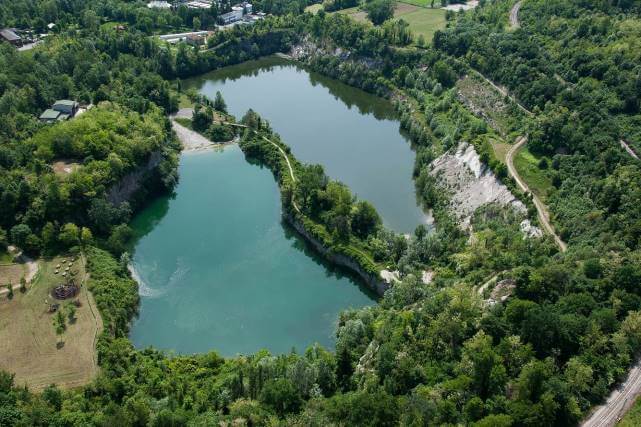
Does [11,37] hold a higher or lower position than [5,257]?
higher

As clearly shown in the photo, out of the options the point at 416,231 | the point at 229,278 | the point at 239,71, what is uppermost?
the point at 239,71

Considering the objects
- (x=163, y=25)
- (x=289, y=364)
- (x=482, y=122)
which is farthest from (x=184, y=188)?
(x=163, y=25)

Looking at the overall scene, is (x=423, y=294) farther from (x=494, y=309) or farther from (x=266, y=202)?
(x=266, y=202)

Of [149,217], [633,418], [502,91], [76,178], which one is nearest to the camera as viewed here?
[633,418]

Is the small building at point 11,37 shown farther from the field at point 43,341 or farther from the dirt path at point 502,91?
the dirt path at point 502,91

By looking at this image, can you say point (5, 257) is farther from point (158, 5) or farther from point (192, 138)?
point (158, 5)

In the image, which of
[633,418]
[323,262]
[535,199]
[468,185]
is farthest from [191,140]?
[633,418]

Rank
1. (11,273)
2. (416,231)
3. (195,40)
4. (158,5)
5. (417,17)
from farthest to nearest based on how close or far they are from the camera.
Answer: (158,5)
(417,17)
(195,40)
(416,231)
(11,273)

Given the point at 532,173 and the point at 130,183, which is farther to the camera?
the point at 130,183
